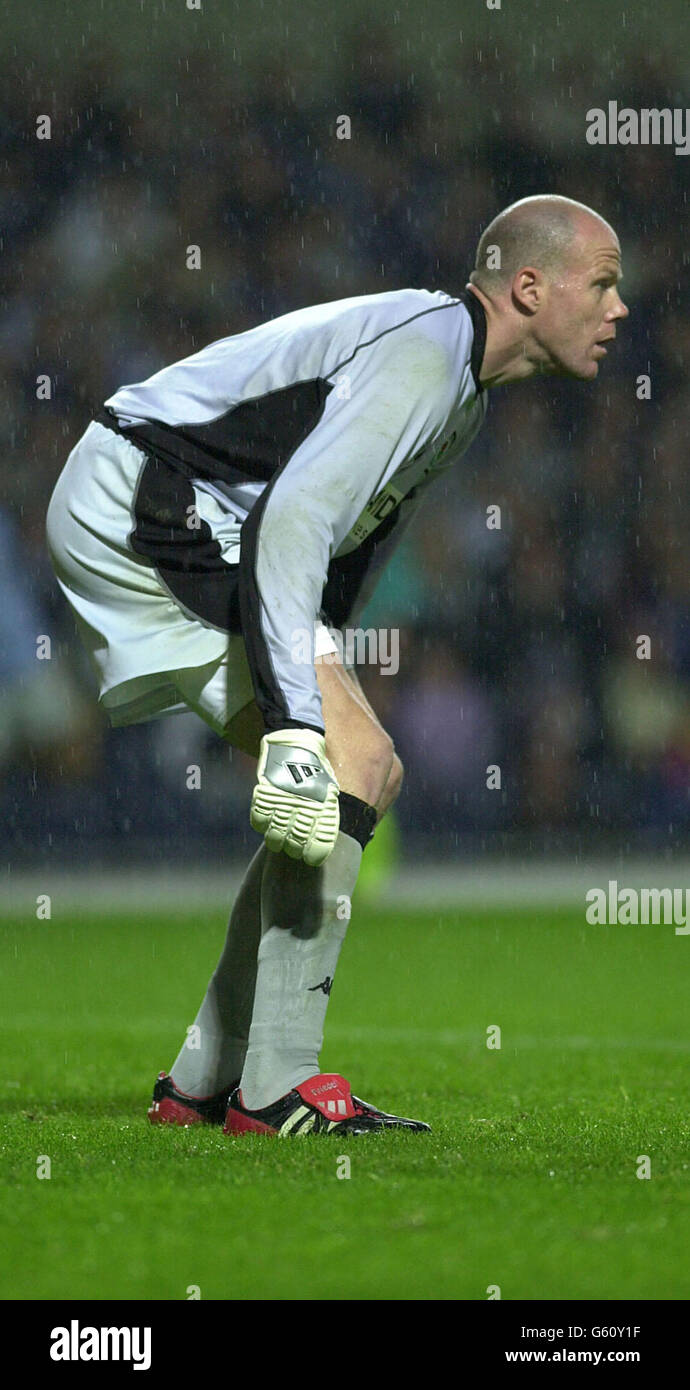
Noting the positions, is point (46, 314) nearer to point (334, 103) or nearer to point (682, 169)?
point (334, 103)

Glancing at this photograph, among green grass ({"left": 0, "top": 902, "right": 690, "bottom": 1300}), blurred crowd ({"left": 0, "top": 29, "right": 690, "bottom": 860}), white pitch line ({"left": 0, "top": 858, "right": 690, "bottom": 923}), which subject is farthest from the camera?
blurred crowd ({"left": 0, "top": 29, "right": 690, "bottom": 860})

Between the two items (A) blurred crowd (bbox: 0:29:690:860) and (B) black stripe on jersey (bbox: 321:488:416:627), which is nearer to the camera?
(B) black stripe on jersey (bbox: 321:488:416:627)

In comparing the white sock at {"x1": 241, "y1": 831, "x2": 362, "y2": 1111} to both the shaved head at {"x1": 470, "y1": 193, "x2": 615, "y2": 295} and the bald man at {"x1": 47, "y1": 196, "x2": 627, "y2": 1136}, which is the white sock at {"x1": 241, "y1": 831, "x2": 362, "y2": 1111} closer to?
the bald man at {"x1": 47, "y1": 196, "x2": 627, "y2": 1136}

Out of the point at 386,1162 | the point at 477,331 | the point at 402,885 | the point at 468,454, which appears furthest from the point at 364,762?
the point at 468,454

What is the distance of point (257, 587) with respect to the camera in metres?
3.49

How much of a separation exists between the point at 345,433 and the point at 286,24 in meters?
11.5

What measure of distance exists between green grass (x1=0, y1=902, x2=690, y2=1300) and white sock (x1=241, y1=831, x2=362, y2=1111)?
0.54 feet

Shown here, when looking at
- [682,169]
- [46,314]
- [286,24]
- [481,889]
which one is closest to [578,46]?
[682,169]

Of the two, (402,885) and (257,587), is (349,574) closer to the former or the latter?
(257,587)

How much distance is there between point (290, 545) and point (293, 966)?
0.83 m

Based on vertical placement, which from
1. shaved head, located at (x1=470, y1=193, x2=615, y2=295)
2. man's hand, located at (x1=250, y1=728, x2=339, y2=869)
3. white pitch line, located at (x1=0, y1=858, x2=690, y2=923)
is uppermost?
shaved head, located at (x1=470, y1=193, x2=615, y2=295)

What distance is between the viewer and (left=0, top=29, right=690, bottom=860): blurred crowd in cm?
1155

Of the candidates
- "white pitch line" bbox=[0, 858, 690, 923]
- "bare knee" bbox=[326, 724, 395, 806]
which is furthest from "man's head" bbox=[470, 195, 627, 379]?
"white pitch line" bbox=[0, 858, 690, 923]

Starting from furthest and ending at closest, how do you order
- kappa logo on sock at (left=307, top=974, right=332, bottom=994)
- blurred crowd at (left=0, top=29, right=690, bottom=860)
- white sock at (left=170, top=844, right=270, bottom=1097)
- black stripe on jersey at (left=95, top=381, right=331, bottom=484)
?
blurred crowd at (left=0, top=29, right=690, bottom=860), white sock at (left=170, top=844, right=270, bottom=1097), black stripe on jersey at (left=95, top=381, right=331, bottom=484), kappa logo on sock at (left=307, top=974, right=332, bottom=994)
